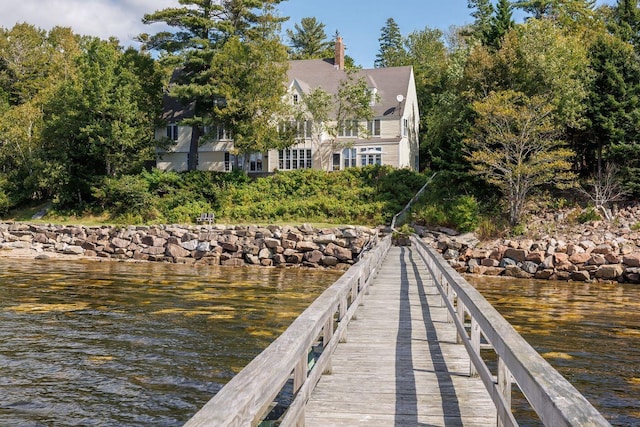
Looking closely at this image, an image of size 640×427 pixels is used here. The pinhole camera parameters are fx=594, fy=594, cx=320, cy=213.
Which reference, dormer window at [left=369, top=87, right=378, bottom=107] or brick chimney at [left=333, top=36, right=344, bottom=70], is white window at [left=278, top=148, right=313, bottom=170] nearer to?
dormer window at [left=369, top=87, right=378, bottom=107]

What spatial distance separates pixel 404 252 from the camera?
28.3 metres

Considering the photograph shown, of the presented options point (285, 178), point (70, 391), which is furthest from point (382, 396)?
point (285, 178)

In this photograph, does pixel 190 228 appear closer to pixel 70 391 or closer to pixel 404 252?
pixel 404 252

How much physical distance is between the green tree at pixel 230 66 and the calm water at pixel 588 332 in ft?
83.9

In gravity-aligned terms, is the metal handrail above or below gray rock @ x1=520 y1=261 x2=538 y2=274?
above

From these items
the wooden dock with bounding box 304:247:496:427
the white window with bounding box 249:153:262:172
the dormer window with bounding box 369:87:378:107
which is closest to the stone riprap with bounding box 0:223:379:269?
the white window with bounding box 249:153:262:172

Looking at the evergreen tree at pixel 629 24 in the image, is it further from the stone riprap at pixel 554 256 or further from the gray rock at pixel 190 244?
the gray rock at pixel 190 244

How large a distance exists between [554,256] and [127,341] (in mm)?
21660

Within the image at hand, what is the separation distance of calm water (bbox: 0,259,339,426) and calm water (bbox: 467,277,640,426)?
5.43m

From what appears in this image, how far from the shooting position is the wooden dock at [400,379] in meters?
5.39

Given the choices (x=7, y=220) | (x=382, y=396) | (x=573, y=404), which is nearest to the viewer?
(x=573, y=404)

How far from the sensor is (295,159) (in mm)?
50750

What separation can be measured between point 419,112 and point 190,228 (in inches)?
1289

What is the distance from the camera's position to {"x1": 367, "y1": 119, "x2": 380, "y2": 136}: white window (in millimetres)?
49969
